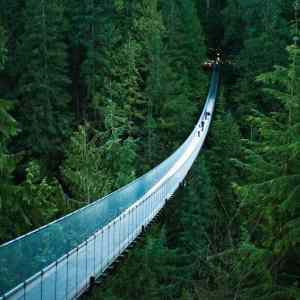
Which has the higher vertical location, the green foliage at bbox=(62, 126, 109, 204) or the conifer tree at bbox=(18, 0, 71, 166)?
the conifer tree at bbox=(18, 0, 71, 166)

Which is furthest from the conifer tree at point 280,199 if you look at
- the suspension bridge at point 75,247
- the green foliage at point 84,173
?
the green foliage at point 84,173

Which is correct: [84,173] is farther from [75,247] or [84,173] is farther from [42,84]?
[75,247]

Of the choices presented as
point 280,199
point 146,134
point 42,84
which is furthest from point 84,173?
point 280,199

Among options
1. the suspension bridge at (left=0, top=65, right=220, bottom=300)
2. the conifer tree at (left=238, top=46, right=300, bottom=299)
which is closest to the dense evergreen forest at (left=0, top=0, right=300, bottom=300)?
the conifer tree at (left=238, top=46, right=300, bottom=299)

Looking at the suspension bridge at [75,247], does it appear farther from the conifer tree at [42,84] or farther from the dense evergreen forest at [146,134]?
the conifer tree at [42,84]

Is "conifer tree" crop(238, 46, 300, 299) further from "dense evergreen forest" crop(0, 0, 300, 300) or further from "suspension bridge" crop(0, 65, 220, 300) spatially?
"suspension bridge" crop(0, 65, 220, 300)
